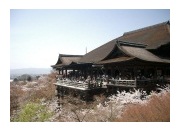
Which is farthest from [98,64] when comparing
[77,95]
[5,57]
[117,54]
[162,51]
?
[5,57]

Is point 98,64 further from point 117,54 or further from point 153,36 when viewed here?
point 153,36

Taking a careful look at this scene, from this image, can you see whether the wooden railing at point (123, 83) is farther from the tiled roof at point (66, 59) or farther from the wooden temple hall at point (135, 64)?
the tiled roof at point (66, 59)

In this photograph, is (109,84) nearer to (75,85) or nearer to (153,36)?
(75,85)

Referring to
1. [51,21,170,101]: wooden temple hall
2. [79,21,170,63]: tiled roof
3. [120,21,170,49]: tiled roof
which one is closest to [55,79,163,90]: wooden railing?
[51,21,170,101]: wooden temple hall

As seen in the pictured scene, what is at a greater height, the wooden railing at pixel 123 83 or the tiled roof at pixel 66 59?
the tiled roof at pixel 66 59

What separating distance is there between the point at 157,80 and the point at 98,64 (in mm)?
3665

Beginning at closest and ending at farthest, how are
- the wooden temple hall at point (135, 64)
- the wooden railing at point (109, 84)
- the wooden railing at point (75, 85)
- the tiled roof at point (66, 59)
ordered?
1. the wooden railing at point (109, 84)
2. the wooden temple hall at point (135, 64)
3. the wooden railing at point (75, 85)
4. the tiled roof at point (66, 59)

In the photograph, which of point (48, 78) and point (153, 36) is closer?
point (153, 36)

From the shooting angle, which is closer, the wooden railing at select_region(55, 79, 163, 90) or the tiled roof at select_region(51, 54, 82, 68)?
the wooden railing at select_region(55, 79, 163, 90)

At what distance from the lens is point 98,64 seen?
1327 centimetres

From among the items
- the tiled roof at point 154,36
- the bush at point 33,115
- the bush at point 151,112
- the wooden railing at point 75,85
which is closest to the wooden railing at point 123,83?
the wooden railing at point 75,85

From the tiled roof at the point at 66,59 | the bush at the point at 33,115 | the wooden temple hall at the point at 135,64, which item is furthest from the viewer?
the tiled roof at the point at 66,59

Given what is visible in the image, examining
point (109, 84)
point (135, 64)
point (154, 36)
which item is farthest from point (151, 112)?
point (154, 36)

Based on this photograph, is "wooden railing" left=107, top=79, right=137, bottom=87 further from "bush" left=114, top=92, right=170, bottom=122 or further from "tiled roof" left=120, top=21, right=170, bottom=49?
"tiled roof" left=120, top=21, right=170, bottom=49
